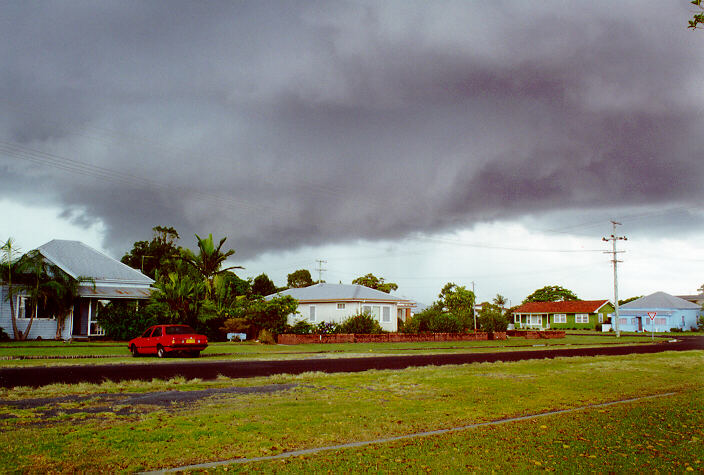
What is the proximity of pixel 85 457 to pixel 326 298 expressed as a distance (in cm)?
4342

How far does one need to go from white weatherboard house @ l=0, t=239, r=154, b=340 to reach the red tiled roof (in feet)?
231

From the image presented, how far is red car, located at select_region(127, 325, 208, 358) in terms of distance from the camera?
2561 centimetres

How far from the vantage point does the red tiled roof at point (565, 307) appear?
298 ft

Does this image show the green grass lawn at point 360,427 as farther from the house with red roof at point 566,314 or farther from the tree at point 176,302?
the house with red roof at point 566,314

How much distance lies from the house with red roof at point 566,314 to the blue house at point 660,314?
3212 millimetres

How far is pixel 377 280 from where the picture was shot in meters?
84.7

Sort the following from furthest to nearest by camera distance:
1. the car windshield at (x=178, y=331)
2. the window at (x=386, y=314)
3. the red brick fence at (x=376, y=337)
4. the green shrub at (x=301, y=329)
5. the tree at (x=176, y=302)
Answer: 1. the window at (x=386, y=314)
2. the green shrub at (x=301, y=329)
3. the red brick fence at (x=376, y=337)
4. the tree at (x=176, y=302)
5. the car windshield at (x=178, y=331)

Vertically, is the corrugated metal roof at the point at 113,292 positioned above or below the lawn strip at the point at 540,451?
above

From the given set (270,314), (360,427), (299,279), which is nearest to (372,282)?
(299,279)

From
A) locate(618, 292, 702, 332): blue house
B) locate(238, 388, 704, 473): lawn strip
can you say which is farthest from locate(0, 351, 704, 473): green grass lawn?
locate(618, 292, 702, 332): blue house

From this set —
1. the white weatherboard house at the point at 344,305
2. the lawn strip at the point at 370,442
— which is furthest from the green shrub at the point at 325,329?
the lawn strip at the point at 370,442

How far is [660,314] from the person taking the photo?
286 feet

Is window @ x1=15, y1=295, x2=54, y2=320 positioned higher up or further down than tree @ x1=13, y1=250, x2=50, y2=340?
further down

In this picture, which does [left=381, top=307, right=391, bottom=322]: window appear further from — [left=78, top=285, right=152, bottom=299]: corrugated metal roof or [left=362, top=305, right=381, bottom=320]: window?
[left=78, top=285, right=152, bottom=299]: corrugated metal roof
